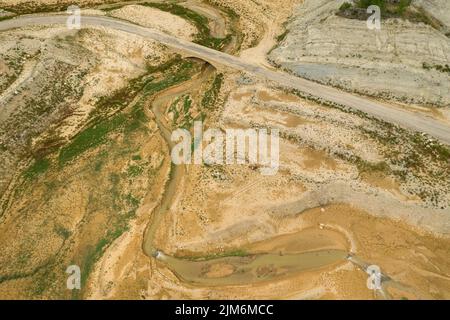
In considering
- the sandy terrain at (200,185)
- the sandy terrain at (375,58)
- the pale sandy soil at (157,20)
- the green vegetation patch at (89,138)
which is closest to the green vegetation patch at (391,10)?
the sandy terrain at (375,58)

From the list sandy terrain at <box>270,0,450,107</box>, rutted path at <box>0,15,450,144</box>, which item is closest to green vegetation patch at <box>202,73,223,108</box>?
rutted path at <box>0,15,450,144</box>

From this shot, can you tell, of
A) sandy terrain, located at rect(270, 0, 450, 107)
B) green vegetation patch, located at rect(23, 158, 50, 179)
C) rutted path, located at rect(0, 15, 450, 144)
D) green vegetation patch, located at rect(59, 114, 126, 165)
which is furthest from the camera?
sandy terrain, located at rect(270, 0, 450, 107)

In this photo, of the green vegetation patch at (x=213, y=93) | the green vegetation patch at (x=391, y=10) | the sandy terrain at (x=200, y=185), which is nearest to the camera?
the sandy terrain at (x=200, y=185)

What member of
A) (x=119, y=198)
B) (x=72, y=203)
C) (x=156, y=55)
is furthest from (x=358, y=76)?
(x=72, y=203)

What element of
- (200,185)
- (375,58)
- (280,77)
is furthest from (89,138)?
(375,58)

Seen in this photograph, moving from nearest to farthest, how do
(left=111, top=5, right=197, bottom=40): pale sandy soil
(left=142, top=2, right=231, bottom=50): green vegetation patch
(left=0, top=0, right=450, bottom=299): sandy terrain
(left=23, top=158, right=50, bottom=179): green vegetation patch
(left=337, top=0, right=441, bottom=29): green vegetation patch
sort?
1. (left=0, top=0, right=450, bottom=299): sandy terrain
2. (left=23, top=158, right=50, bottom=179): green vegetation patch
3. (left=337, top=0, right=441, bottom=29): green vegetation patch
4. (left=142, top=2, right=231, bottom=50): green vegetation patch
5. (left=111, top=5, right=197, bottom=40): pale sandy soil

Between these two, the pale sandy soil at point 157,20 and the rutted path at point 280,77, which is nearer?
the rutted path at point 280,77

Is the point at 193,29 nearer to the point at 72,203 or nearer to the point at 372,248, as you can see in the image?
the point at 72,203

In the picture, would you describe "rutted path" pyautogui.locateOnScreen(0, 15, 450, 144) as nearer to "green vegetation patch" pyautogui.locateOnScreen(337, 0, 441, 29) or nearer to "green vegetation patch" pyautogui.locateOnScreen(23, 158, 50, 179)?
"green vegetation patch" pyautogui.locateOnScreen(337, 0, 441, 29)

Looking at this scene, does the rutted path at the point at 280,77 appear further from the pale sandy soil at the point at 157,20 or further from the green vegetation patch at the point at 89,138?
the green vegetation patch at the point at 89,138

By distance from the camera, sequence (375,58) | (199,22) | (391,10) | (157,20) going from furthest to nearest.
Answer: (199,22), (157,20), (391,10), (375,58)

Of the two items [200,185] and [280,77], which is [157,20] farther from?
[200,185]

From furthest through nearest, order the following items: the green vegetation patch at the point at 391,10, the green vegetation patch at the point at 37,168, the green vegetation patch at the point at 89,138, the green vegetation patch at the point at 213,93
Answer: the green vegetation patch at the point at 391,10 → the green vegetation patch at the point at 213,93 → the green vegetation patch at the point at 89,138 → the green vegetation patch at the point at 37,168
